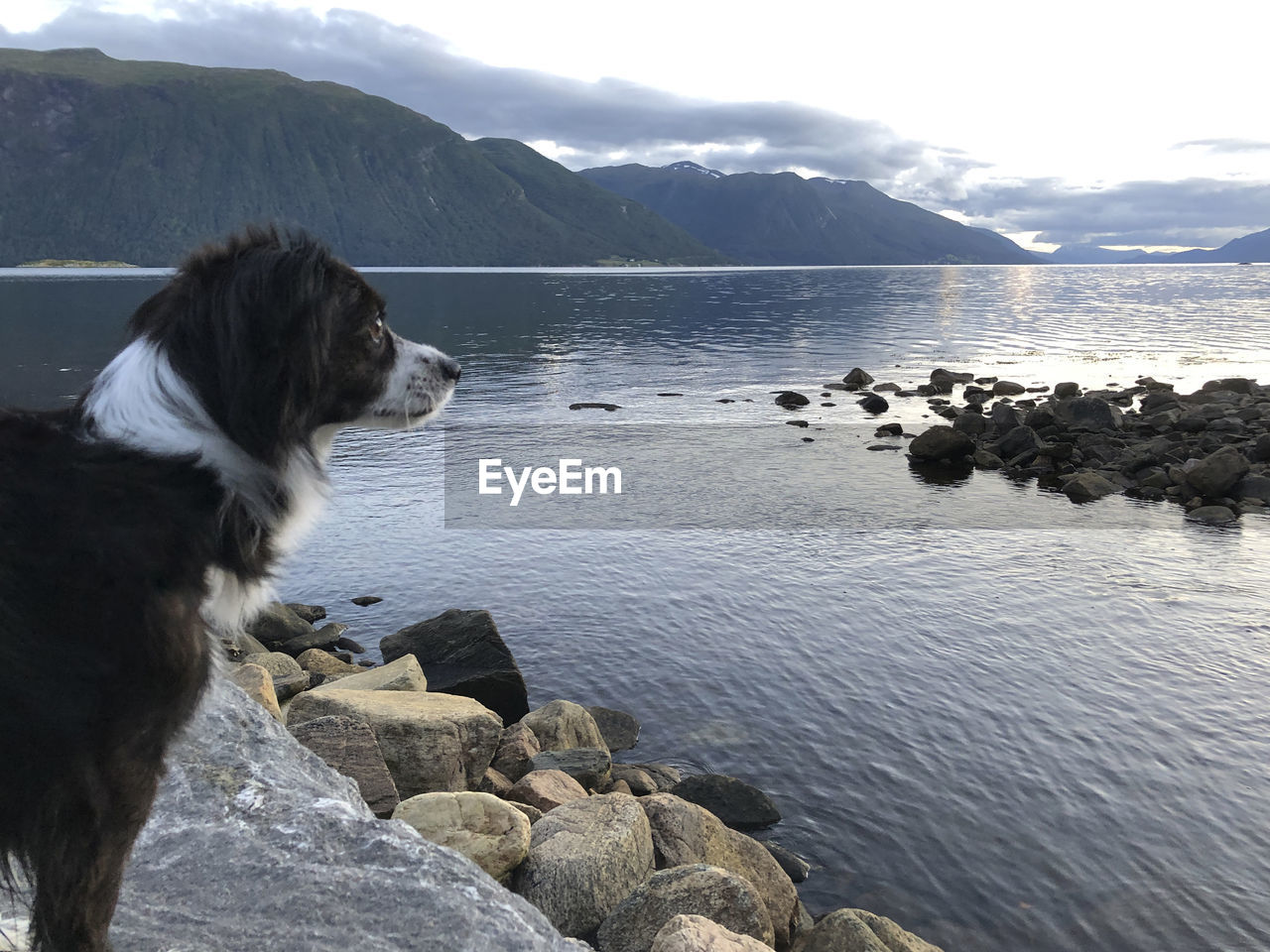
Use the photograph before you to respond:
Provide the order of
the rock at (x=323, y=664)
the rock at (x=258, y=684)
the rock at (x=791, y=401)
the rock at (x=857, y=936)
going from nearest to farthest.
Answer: the rock at (x=857, y=936), the rock at (x=258, y=684), the rock at (x=323, y=664), the rock at (x=791, y=401)

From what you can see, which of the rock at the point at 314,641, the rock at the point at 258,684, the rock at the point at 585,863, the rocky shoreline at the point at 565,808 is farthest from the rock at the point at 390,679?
the rock at the point at 585,863

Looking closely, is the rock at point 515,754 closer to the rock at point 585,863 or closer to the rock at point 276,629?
the rock at point 585,863

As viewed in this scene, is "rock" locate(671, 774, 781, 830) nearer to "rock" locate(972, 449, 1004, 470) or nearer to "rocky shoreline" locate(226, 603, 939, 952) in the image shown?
"rocky shoreline" locate(226, 603, 939, 952)

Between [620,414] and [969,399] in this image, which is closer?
[620,414]

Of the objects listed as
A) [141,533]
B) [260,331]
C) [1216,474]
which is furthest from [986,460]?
[141,533]

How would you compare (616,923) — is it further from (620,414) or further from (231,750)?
(620,414)

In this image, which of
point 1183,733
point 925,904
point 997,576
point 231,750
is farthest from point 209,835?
point 997,576
